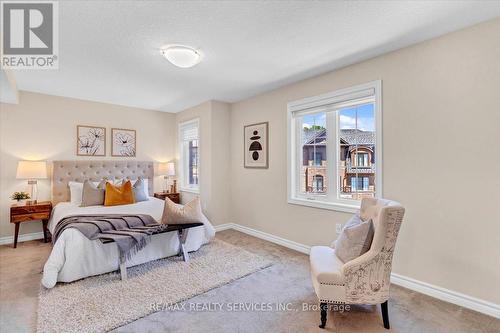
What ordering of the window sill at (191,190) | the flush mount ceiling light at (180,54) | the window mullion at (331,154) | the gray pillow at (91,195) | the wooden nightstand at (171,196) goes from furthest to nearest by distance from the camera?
1. the wooden nightstand at (171,196)
2. the window sill at (191,190)
3. the gray pillow at (91,195)
4. the window mullion at (331,154)
5. the flush mount ceiling light at (180,54)

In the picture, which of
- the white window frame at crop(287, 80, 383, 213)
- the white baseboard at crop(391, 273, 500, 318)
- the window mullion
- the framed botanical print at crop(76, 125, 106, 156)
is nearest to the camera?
the white baseboard at crop(391, 273, 500, 318)

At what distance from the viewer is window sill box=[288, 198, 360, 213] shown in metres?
2.91

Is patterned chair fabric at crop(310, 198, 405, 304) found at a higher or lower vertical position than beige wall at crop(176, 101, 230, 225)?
lower

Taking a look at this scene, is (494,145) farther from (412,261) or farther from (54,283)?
(54,283)

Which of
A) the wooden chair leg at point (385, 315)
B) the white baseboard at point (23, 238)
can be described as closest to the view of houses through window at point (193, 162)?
the white baseboard at point (23, 238)

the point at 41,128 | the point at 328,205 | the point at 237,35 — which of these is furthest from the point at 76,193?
the point at 328,205

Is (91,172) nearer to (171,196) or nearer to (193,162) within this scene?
(171,196)

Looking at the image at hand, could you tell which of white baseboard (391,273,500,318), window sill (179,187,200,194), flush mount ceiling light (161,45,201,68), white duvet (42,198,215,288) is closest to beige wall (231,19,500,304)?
white baseboard (391,273,500,318)

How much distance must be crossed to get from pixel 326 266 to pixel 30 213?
13.8 feet

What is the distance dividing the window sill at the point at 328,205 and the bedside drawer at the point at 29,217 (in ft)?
12.2

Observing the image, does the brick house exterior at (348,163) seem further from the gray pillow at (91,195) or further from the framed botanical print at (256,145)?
the gray pillow at (91,195)

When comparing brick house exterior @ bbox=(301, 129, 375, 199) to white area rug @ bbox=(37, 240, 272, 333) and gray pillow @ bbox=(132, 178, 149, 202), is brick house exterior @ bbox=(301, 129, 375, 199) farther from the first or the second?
gray pillow @ bbox=(132, 178, 149, 202)

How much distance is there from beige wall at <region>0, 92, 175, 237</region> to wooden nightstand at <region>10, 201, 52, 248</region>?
0.35 meters

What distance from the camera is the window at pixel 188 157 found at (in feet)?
16.8
